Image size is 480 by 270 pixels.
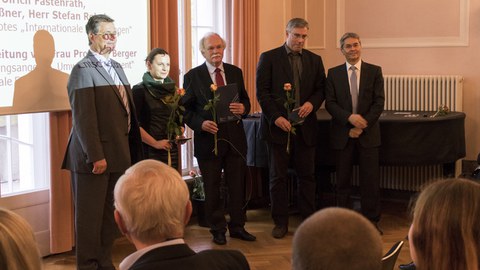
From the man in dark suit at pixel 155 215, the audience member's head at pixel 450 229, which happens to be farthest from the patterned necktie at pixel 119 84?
the audience member's head at pixel 450 229

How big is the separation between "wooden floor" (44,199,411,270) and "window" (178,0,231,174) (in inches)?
28.3

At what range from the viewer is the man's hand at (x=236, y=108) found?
5398 millimetres

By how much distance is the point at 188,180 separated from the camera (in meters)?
6.36

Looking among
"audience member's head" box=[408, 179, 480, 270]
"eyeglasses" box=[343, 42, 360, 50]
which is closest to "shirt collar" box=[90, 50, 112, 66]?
"eyeglasses" box=[343, 42, 360, 50]

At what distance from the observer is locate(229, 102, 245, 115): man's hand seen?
213 inches

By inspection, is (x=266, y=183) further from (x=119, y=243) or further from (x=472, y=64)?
(x=472, y=64)

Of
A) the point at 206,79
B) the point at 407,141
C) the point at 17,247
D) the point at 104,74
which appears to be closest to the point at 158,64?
the point at 206,79

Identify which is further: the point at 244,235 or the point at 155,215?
the point at 244,235

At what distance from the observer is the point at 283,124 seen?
18.1 feet

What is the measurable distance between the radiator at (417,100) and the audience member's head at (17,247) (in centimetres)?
585

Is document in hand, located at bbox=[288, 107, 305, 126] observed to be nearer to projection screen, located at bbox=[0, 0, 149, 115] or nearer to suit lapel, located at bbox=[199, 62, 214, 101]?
suit lapel, located at bbox=[199, 62, 214, 101]

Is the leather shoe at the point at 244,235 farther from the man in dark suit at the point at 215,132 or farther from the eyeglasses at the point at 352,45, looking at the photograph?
the eyeglasses at the point at 352,45

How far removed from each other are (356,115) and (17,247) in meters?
4.34

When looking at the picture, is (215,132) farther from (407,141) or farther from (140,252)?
(140,252)
